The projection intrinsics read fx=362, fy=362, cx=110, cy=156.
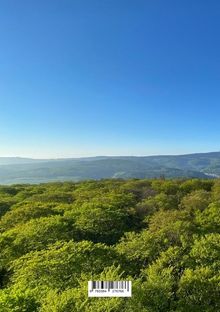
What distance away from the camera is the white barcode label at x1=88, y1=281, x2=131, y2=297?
739 inches

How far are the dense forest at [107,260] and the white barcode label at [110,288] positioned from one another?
6.05m

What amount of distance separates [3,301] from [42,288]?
5605 mm

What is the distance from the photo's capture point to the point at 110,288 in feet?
61.6

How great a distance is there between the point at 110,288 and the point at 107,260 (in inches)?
740

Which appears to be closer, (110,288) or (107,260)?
(110,288)

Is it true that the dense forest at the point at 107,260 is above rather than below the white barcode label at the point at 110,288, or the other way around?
below

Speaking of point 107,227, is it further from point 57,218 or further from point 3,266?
point 3,266

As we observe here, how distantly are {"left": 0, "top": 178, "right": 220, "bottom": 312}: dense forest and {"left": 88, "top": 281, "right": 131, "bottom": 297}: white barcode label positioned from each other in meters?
6.05

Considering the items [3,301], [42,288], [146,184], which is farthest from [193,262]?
[146,184]

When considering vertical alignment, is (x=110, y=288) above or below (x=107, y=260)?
above

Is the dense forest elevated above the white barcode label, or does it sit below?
below

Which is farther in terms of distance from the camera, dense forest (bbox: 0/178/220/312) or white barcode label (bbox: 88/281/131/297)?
dense forest (bbox: 0/178/220/312)

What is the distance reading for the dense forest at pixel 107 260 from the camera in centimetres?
2774

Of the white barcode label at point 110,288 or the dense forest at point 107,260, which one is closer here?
the white barcode label at point 110,288
